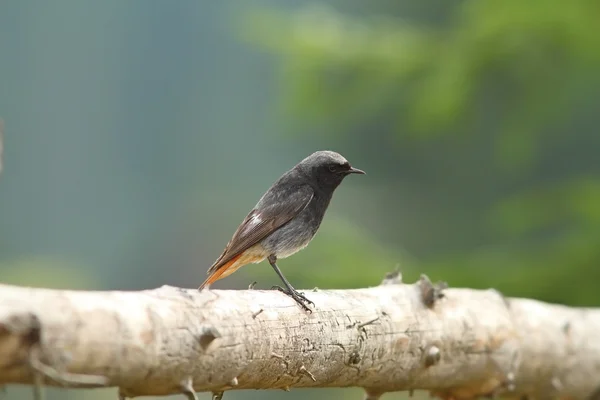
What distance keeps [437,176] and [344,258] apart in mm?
5258

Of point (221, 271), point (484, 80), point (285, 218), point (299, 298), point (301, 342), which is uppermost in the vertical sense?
point (484, 80)

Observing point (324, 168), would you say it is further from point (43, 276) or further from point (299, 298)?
point (43, 276)

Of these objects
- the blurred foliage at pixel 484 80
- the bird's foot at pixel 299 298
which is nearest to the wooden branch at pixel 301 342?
the bird's foot at pixel 299 298

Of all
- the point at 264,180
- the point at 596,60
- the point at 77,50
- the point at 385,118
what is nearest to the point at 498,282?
the point at 596,60

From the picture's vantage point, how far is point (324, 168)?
418 centimetres

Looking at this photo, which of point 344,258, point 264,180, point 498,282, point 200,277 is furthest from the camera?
point 264,180

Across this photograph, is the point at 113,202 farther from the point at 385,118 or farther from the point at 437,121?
the point at 437,121

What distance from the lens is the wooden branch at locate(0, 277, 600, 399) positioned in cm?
226

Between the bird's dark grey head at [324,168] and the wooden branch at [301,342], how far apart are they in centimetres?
56

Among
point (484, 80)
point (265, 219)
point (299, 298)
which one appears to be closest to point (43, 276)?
point (484, 80)

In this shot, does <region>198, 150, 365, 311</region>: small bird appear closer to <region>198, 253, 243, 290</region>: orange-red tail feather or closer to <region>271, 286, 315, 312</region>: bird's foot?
→ <region>198, 253, 243, 290</region>: orange-red tail feather

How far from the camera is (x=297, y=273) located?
216 inches

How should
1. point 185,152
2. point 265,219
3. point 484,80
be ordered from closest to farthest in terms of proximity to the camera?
point 265,219
point 484,80
point 185,152

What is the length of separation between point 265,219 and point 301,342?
876 mm
